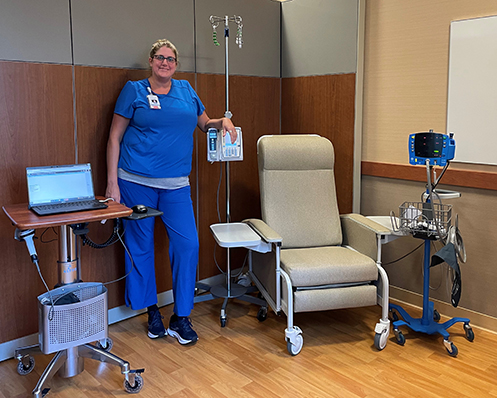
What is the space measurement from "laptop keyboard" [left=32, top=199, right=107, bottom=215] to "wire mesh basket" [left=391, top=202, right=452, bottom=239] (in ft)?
5.32

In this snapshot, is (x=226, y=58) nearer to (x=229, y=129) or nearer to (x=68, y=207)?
(x=229, y=129)

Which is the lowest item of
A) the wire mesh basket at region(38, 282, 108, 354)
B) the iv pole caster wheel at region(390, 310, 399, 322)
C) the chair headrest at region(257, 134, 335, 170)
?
the iv pole caster wheel at region(390, 310, 399, 322)

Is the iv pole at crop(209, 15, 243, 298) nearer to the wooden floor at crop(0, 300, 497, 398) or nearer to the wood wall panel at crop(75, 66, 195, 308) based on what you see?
the wooden floor at crop(0, 300, 497, 398)

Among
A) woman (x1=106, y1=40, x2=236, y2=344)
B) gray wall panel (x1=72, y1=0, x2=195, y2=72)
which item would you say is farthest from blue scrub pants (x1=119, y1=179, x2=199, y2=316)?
gray wall panel (x1=72, y1=0, x2=195, y2=72)

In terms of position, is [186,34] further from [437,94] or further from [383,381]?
[383,381]

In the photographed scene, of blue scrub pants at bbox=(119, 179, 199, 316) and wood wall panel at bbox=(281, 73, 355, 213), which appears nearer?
blue scrub pants at bbox=(119, 179, 199, 316)

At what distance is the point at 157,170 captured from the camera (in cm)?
282

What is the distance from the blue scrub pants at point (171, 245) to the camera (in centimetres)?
288

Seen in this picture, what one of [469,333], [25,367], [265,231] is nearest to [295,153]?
[265,231]

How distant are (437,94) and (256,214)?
1564 mm

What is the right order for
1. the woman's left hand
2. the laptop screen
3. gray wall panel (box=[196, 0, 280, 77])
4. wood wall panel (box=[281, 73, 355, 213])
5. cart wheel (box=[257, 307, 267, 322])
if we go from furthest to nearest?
wood wall panel (box=[281, 73, 355, 213])
gray wall panel (box=[196, 0, 280, 77])
cart wheel (box=[257, 307, 267, 322])
the woman's left hand
the laptop screen

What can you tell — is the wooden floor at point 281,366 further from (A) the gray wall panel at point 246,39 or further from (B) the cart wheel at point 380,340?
(A) the gray wall panel at point 246,39

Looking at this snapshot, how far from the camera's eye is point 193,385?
2.43 meters

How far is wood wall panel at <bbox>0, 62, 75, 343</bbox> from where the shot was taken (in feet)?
8.36
